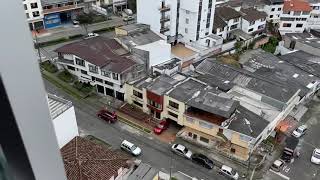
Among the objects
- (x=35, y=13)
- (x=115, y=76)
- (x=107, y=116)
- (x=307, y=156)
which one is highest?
(x=35, y=13)

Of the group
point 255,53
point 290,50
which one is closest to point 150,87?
point 255,53

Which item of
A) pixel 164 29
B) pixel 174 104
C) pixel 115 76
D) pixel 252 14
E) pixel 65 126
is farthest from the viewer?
pixel 252 14

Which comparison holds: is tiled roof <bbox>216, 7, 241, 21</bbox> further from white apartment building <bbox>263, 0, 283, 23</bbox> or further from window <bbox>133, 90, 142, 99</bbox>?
window <bbox>133, 90, 142, 99</bbox>

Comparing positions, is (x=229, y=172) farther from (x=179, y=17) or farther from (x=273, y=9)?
(x=273, y=9)

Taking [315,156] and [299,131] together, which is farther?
[299,131]

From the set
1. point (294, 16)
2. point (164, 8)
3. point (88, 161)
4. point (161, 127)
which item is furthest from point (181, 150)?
point (294, 16)

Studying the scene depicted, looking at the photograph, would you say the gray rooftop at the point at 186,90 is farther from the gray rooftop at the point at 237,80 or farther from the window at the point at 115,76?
the window at the point at 115,76

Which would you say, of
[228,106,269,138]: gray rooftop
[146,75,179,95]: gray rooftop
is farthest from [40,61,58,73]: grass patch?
[228,106,269,138]: gray rooftop
